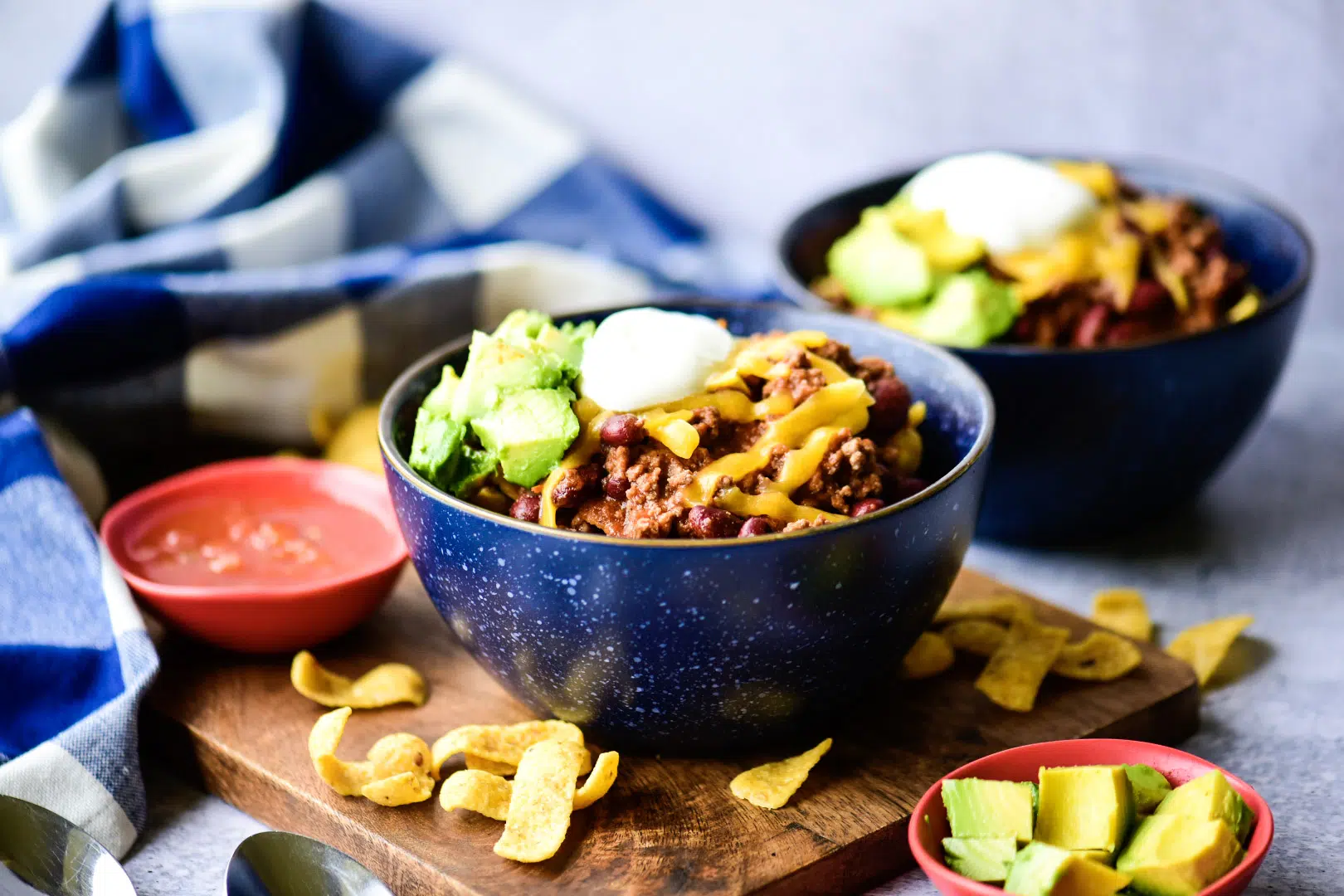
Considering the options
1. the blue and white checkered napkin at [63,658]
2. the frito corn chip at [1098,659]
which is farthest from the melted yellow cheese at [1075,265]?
the blue and white checkered napkin at [63,658]

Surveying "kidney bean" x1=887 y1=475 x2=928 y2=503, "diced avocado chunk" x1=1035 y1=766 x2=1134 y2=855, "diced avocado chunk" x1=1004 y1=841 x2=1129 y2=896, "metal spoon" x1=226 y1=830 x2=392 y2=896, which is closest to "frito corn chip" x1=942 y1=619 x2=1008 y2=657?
"kidney bean" x1=887 y1=475 x2=928 y2=503

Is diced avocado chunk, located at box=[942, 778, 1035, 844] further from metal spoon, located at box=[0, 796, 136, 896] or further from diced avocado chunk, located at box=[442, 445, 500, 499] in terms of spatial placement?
metal spoon, located at box=[0, 796, 136, 896]

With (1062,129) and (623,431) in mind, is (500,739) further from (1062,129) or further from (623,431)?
(1062,129)

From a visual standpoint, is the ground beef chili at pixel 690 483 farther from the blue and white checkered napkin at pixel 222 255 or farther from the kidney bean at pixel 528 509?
the blue and white checkered napkin at pixel 222 255

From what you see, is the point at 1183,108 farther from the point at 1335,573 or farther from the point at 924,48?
the point at 1335,573

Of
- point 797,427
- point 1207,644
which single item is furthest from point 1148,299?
point 797,427

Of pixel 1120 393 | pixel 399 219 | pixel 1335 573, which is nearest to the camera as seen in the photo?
pixel 1120 393

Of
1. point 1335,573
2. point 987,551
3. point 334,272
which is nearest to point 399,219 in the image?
point 334,272
